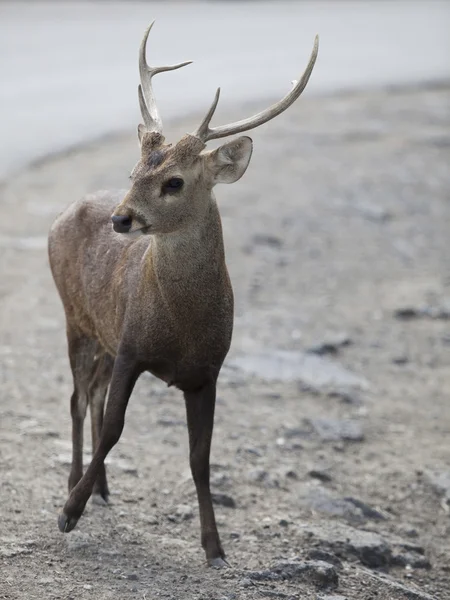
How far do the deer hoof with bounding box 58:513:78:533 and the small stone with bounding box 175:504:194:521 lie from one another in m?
1.06

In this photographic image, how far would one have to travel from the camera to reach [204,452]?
609 centimetres

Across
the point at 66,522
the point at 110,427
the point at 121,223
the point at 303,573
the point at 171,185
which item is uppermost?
the point at 171,185

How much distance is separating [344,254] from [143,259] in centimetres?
700

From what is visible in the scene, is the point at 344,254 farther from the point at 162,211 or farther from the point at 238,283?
the point at 162,211

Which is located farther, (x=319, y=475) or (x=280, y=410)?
(x=280, y=410)

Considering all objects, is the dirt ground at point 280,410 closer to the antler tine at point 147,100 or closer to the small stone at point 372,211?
the small stone at point 372,211

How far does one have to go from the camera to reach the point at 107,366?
6.73m

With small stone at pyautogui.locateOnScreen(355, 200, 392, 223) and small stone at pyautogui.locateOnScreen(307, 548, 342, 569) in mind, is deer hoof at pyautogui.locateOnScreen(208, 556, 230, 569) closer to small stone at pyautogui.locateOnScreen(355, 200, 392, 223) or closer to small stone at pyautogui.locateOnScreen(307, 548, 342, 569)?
small stone at pyautogui.locateOnScreen(307, 548, 342, 569)

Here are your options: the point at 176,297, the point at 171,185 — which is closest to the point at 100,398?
the point at 176,297

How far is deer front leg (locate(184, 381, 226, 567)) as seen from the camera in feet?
19.7

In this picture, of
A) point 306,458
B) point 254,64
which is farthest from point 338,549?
point 254,64

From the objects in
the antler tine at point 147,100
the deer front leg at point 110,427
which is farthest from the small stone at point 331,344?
the deer front leg at point 110,427

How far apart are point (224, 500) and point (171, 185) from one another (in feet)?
7.71

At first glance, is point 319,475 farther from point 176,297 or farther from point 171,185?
point 171,185
